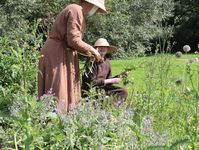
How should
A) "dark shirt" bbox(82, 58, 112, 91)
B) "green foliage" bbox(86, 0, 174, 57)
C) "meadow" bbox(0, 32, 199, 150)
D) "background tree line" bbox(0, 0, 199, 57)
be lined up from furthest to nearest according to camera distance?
→ "green foliage" bbox(86, 0, 174, 57), "background tree line" bbox(0, 0, 199, 57), "dark shirt" bbox(82, 58, 112, 91), "meadow" bbox(0, 32, 199, 150)

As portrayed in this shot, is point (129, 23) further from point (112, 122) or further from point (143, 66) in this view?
point (112, 122)

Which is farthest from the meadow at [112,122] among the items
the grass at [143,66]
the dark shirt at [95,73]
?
the dark shirt at [95,73]

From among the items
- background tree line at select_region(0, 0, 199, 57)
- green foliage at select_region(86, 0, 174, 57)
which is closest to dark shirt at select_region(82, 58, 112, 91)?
background tree line at select_region(0, 0, 199, 57)

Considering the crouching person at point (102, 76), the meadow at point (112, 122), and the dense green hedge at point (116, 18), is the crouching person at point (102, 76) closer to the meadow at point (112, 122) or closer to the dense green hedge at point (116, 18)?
the meadow at point (112, 122)

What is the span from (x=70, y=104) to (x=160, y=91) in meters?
0.78

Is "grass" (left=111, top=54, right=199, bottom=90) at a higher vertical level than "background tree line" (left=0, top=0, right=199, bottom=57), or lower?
lower

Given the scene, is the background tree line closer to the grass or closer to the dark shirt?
the grass

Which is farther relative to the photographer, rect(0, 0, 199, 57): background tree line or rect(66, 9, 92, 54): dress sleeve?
rect(0, 0, 199, 57): background tree line

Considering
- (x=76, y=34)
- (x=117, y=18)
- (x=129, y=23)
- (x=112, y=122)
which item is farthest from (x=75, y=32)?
(x=129, y=23)

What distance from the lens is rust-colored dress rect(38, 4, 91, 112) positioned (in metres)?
4.70

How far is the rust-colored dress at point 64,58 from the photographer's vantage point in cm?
470

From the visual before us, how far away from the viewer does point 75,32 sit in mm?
4656

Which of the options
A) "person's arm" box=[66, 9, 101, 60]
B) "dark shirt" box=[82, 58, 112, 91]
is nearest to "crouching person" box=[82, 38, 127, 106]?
"dark shirt" box=[82, 58, 112, 91]

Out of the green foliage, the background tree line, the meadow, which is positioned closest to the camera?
the meadow
